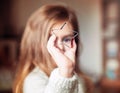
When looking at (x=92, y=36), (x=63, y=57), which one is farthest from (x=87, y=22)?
(x=63, y=57)

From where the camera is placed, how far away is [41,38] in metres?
0.28

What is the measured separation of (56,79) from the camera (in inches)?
9.3

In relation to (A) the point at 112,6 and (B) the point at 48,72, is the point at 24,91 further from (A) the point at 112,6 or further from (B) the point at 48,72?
(A) the point at 112,6

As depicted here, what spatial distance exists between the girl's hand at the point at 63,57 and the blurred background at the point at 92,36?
9cm

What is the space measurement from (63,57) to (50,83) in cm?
3

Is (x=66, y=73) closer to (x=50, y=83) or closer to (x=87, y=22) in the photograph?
(x=50, y=83)

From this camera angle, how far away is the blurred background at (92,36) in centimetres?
36

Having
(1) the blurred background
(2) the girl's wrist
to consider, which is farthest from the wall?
(2) the girl's wrist

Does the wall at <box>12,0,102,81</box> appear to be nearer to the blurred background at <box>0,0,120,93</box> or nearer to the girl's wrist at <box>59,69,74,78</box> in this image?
the blurred background at <box>0,0,120,93</box>

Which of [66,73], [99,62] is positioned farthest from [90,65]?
[66,73]

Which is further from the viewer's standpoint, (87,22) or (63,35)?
(87,22)

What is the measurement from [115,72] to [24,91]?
21 centimetres

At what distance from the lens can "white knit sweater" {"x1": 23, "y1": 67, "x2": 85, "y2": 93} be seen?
0.24m

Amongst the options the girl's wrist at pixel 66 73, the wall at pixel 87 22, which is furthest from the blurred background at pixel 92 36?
the girl's wrist at pixel 66 73
